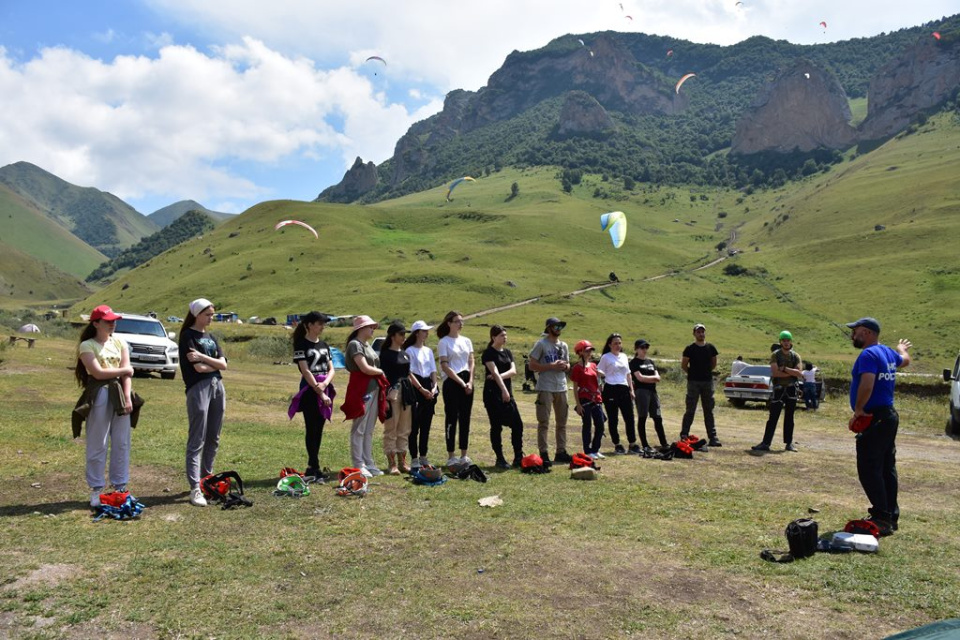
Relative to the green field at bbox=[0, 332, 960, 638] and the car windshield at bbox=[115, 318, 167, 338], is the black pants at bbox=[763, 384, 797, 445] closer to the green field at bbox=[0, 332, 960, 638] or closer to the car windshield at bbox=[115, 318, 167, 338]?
the green field at bbox=[0, 332, 960, 638]

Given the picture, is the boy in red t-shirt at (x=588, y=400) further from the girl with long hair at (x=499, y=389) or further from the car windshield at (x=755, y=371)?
the car windshield at (x=755, y=371)

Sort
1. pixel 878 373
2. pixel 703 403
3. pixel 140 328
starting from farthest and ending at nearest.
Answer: pixel 140 328
pixel 703 403
pixel 878 373

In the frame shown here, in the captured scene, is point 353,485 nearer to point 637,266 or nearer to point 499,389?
point 499,389

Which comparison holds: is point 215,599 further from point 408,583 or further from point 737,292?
point 737,292

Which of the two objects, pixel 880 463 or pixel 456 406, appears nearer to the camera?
pixel 880 463

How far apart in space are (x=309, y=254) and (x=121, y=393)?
119 m

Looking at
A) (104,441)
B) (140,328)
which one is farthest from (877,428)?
(140,328)

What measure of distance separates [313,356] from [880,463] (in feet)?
22.5

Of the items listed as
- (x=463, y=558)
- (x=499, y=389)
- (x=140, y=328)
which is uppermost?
(x=140, y=328)

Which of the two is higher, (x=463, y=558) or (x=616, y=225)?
(x=616, y=225)

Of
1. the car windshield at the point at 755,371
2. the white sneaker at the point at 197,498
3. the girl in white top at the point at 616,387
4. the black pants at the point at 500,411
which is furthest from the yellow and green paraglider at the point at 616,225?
the white sneaker at the point at 197,498

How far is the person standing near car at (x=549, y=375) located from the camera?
1086 cm

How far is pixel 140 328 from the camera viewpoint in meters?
22.4

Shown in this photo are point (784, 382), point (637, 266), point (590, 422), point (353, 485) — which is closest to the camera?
point (353, 485)
